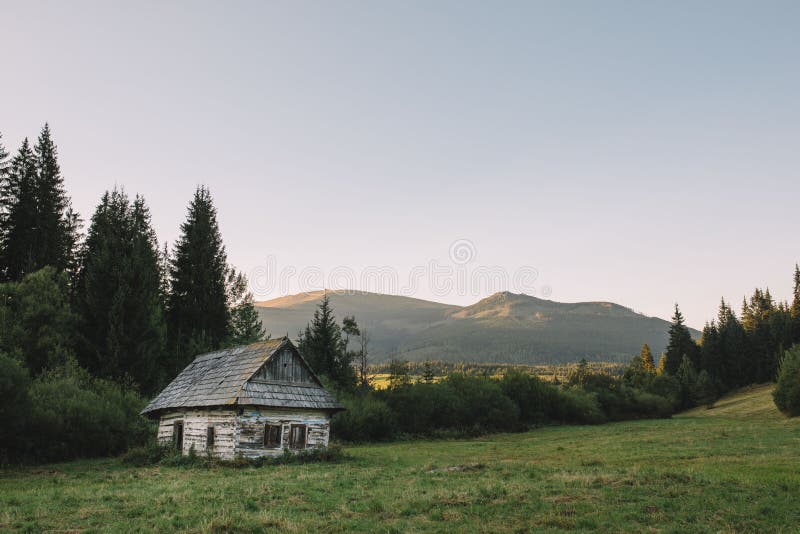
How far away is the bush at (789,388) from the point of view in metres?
60.9

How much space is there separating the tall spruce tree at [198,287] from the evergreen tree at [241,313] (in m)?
2.27

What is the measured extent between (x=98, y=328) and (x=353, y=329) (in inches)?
1412

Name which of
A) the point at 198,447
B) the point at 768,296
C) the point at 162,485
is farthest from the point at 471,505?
the point at 768,296

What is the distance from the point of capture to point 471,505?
46.4 ft

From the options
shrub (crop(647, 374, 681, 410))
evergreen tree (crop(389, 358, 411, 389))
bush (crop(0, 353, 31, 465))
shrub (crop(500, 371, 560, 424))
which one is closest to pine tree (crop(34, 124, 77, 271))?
bush (crop(0, 353, 31, 465))

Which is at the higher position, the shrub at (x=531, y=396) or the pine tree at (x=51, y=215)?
the pine tree at (x=51, y=215)

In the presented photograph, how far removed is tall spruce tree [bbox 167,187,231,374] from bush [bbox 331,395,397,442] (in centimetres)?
1435

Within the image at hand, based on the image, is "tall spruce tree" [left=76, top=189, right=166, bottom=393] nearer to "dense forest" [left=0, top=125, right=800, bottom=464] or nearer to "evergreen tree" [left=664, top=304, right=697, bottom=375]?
"dense forest" [left=0, top=125, right=800, bottom=464]

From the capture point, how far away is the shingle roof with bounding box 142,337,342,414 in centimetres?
2828

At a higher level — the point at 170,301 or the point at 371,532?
the point at 170,301

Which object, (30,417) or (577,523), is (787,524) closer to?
(577,523)

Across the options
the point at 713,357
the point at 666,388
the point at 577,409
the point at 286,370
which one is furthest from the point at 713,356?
the point at 286,370

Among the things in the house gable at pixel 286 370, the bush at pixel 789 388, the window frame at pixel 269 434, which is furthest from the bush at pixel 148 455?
the bush at pixel 789 388

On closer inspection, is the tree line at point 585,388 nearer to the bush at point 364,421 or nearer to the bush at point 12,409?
the bush at point 364,421
